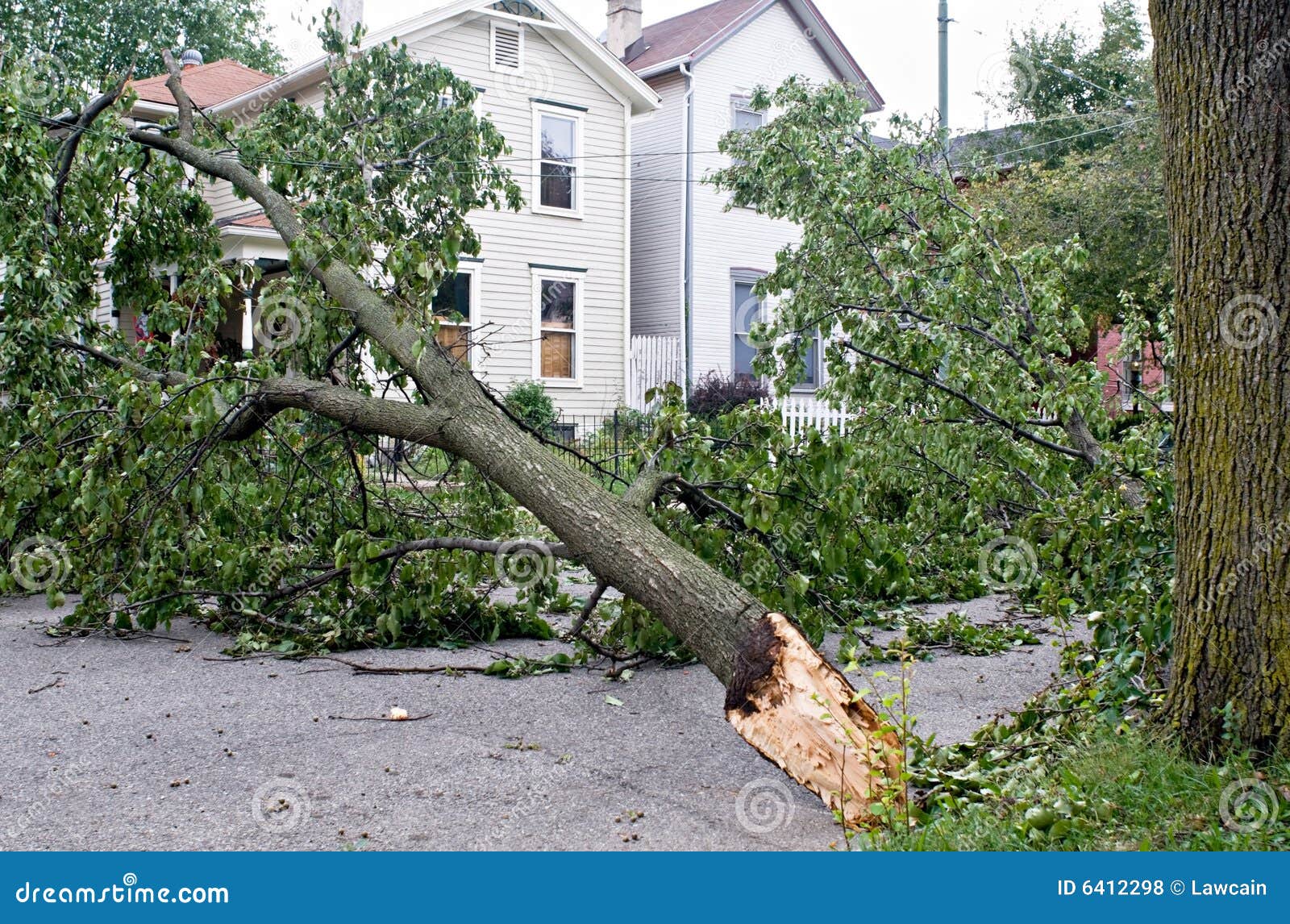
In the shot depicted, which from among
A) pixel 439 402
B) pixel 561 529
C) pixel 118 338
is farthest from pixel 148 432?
pixel 118 338

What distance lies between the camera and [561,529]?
5.00 m

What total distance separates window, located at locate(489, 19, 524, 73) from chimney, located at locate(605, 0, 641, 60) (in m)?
4.00

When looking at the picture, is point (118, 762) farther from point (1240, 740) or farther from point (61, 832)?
point (1240, 740)

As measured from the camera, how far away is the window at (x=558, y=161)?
64.1ft

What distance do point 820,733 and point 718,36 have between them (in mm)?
19498

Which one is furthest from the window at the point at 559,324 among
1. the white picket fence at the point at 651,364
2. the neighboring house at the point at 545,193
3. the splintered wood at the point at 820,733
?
the splintered wood at the point at 820,733

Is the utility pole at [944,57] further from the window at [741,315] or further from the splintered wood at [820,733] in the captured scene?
the splintered wood at [820,733]

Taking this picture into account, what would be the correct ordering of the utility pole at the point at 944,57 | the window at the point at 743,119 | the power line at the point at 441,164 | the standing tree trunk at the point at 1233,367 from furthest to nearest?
the window at the point at 743,119 → the utility pole at the point at 944,57 → the power line at the point at 441,164 → the standing tree trunk at the point at 1233,367

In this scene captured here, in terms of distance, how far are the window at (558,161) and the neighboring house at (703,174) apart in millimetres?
1519

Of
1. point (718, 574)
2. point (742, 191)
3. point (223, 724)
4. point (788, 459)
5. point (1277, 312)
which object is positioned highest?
point (742, 191)

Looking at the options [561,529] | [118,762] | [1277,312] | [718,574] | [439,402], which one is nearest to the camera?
[1277,312]

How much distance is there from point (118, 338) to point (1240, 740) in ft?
21.5

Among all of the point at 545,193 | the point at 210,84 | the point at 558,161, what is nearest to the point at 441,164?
the point at 558,161

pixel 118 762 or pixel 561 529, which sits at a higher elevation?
pixel 561 529
